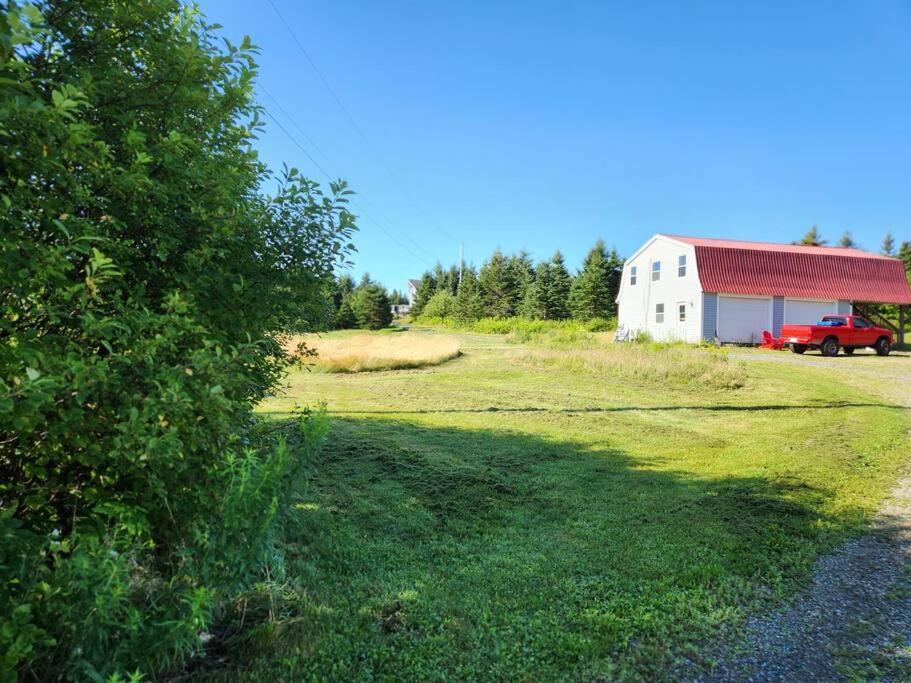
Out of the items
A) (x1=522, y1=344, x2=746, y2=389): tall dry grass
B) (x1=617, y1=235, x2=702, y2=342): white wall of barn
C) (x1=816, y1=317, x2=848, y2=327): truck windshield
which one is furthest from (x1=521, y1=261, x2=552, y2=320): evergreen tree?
(x1=522, y1=344, x2=746, y2=389): tall dry grass

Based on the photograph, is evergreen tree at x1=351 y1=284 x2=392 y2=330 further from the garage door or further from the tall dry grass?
the tall dry grass

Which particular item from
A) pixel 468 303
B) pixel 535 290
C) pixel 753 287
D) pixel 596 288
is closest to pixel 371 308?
pixel 468 303

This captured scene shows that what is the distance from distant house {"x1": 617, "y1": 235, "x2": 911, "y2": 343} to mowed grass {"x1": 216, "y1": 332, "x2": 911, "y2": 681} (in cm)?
1621

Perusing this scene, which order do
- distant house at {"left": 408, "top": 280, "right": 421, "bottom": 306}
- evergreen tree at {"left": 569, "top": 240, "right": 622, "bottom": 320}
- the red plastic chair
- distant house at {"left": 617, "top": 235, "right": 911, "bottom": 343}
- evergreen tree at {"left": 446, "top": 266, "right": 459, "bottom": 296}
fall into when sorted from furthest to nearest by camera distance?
distant house at {"left": 408, "top": 280, "right": 421, "bottom": 306}, evergreen tree at {"left": 446, "top": 266, "right": 459, "bottom": 296}, evergreen tree at {"left": 569, "top": 240, "right": 622, "bottom": 320}, distant house at {"left": 617, "top": 235, "right": 911, "bottom": 343}, the red plastic chair

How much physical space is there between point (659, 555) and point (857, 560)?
1.48 metres

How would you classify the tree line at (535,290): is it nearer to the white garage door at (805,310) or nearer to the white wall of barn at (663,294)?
the white wall of barn at (663,294)

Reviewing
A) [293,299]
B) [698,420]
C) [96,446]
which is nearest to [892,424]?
[698,420]

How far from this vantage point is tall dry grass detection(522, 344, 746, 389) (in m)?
13.0

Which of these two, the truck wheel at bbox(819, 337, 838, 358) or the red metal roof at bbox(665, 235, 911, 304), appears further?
the red metal roof at bbox(665, 235, 911, 304)

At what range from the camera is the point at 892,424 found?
8438 millimetres

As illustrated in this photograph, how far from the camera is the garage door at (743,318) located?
25211 millimetres

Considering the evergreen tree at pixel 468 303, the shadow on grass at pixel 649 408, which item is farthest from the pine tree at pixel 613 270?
the shadow on grass at pixel 649 408

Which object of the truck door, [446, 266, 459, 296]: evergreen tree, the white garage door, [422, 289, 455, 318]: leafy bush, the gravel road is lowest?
the gravel road

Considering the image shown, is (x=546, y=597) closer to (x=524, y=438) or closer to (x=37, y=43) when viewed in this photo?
(x=37, y=43)
